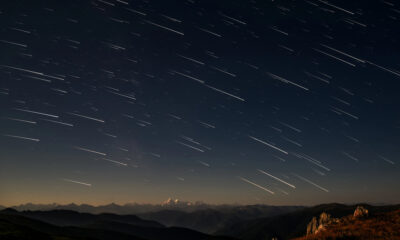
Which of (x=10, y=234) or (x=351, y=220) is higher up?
(x=351, y=220)

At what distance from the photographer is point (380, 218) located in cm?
9619

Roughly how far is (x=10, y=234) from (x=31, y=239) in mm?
8374

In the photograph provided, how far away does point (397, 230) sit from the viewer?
73.3 metres

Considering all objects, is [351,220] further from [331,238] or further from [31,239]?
[31,239]

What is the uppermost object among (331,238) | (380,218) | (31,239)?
(380,218)

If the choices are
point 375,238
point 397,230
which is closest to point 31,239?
point 375,238

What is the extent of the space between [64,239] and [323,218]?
139554mm

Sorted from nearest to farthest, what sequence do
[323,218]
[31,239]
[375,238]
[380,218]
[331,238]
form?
[375,238]
[331,238]
[380,218]
[31,239]
[323,218]

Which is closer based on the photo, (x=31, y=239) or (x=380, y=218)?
(x=380, y=218)

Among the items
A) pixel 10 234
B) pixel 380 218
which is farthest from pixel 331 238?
pixel 10 234

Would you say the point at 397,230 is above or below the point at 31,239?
above

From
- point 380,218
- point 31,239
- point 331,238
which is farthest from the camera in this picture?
point 31,239

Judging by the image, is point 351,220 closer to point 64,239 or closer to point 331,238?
point 331,238

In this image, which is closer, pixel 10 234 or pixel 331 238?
pixel 331 238
